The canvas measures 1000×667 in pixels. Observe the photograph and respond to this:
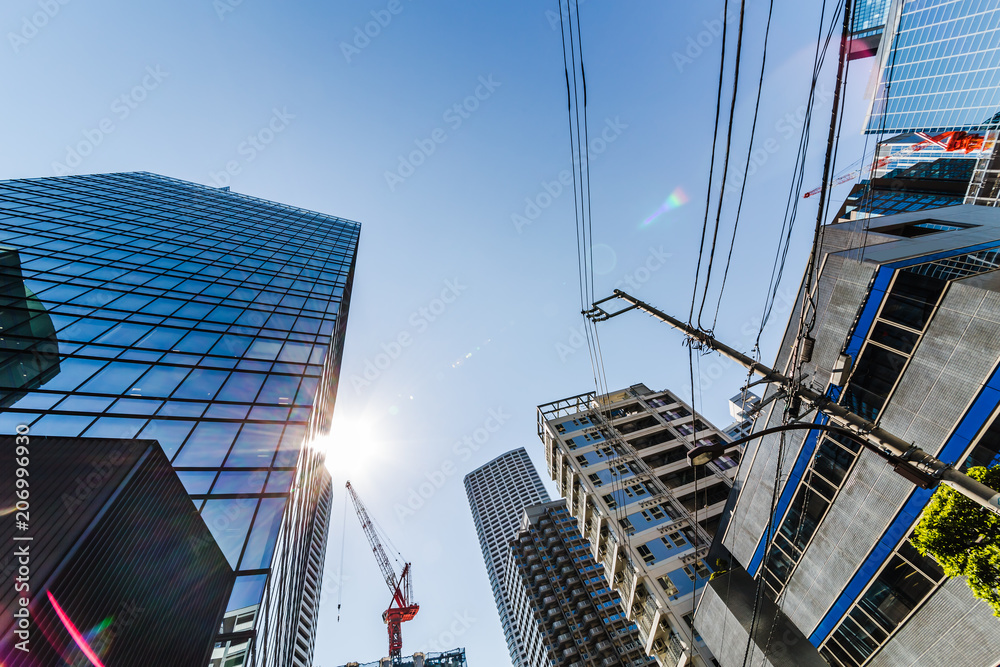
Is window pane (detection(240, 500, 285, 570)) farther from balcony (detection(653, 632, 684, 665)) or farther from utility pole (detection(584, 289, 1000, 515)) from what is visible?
balcony (detection(653, 632, 684, 665))

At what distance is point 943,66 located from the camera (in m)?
64.1

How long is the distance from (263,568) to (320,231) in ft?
120

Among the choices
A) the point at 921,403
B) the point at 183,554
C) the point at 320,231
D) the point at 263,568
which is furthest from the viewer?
the point at 320,231

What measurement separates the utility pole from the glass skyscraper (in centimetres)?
1270

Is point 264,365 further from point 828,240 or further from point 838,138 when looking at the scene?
point 828,240

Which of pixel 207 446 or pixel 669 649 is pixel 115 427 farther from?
pixel 669 649

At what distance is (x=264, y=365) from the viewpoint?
1648 centimetres

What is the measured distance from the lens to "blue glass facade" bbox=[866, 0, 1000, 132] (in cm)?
5787

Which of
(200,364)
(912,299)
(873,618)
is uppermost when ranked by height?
(200,364)

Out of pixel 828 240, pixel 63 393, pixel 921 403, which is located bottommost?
pixel 921 403

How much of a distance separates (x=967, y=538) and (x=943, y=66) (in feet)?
319

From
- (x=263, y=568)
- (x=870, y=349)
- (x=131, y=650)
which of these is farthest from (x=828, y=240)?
(x=131, y=650)

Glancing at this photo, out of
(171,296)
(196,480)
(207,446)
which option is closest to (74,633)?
(196,480)

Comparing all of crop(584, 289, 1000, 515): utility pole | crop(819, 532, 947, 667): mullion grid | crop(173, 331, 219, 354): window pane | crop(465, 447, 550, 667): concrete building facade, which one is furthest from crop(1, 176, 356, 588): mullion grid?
crop(465, 447, 550, 667): concrete building facade
